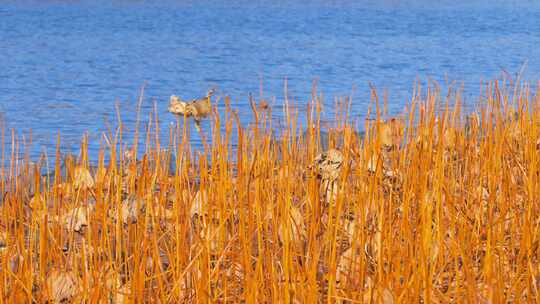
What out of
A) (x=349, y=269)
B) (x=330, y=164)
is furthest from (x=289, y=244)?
(x=330, y=164)

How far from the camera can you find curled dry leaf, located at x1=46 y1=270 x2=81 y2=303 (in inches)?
79.3

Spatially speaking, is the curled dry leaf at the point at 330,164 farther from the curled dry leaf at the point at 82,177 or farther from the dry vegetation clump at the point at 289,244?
the curled dry leaf at the point at 82,177

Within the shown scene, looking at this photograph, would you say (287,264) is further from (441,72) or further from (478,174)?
(441,72)

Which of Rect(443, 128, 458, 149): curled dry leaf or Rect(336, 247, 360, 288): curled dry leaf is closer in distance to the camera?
Rect(336, 247, 360, 288): curled dry leaf

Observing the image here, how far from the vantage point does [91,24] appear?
17.4m

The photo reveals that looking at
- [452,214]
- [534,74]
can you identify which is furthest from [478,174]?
[534,74]

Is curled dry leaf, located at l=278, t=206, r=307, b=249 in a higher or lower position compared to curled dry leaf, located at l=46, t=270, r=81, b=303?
higher

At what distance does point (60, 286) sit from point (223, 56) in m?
9.71

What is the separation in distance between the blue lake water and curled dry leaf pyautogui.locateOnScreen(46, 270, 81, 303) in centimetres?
111

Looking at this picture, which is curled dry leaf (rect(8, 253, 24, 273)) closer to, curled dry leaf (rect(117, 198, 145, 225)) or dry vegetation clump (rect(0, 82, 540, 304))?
dry vegetation clump (rect(0, 82, 540, 304))

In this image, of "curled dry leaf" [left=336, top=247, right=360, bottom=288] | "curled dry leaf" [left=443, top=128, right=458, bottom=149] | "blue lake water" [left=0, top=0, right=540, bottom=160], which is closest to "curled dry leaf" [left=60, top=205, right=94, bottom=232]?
"curled dry leaf" [left=336, top=247, right=360, bottom=288]

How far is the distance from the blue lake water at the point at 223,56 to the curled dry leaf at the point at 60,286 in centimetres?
111

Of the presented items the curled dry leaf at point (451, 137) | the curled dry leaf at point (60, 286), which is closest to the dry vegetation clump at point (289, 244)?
the curled dry leaf at point (60, 286)

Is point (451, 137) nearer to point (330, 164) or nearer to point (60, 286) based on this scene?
point (330, 164)
